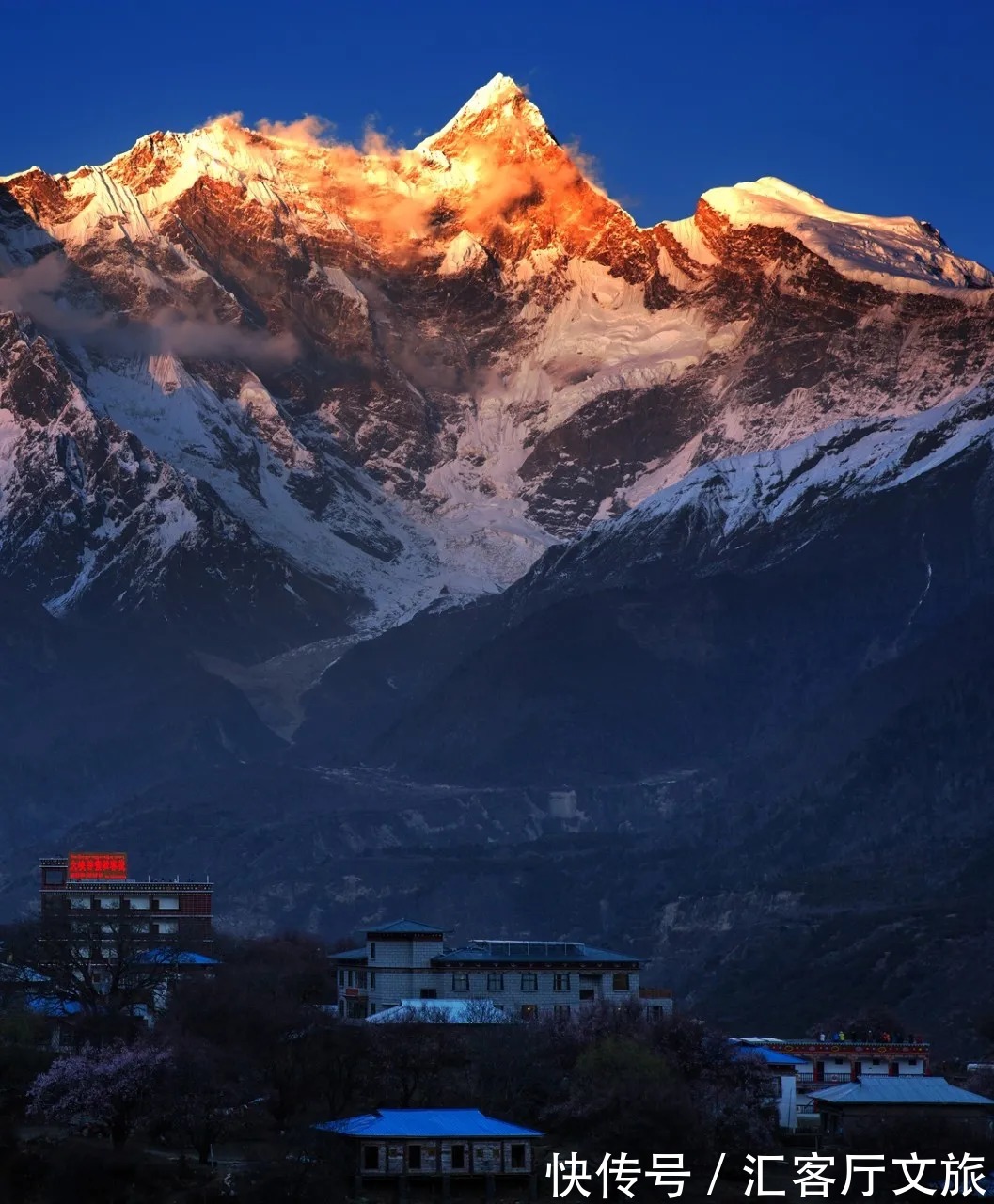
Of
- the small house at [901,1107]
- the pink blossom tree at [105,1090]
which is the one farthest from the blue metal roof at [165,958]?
the small house at [901,1107]

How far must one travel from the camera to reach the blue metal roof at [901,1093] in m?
159

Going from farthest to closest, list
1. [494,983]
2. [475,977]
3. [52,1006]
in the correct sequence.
A: [494,983]
[475,977]
[52,1006]

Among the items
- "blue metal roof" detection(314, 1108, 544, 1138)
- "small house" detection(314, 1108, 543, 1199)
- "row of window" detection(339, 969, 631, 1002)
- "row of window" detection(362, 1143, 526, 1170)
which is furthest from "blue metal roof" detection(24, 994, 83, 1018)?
"row of window" detection(362, 1143, 526, 1170)

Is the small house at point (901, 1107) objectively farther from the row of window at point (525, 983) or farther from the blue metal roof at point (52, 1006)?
the blue metal roof at point (52, 1006)

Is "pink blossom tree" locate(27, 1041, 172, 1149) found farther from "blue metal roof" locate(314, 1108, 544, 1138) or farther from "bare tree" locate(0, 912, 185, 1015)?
"bare tree" locate(0, 912, 185, 1015)

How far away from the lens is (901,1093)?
16062 centimetres

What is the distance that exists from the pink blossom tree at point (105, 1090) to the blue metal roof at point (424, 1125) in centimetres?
800

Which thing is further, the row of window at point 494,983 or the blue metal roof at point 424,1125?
the row of window at point 494,983

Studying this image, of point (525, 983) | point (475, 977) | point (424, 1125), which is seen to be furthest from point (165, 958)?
point (424, 1125)

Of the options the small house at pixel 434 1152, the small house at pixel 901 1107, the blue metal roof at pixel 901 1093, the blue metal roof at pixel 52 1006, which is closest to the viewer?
the small house at pixel 434 1152

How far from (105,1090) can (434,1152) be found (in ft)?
49.6

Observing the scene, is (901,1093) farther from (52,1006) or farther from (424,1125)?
(52,1006)

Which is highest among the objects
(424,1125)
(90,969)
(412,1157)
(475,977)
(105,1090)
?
(90,969)

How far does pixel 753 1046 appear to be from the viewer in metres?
177
